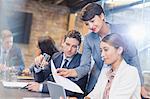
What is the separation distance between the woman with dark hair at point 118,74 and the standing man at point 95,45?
0.07 meters

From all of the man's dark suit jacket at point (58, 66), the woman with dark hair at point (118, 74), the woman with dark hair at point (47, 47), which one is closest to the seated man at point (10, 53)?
the woman with dark hair at point (47, 47)

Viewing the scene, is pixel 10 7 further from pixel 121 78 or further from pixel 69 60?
pixel 121 78

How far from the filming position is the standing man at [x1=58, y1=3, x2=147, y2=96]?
1274 millimetres

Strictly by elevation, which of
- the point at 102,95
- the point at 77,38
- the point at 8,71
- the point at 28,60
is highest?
the point at 77,38

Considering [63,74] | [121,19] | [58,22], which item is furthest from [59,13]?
[63,74]

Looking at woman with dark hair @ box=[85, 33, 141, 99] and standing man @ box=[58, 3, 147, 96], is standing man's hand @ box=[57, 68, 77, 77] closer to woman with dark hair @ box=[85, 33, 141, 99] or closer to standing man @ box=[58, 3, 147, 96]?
standing man @ box=[58, 3, 147, 96]

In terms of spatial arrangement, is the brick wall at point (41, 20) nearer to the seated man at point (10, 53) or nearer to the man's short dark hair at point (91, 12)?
the seated man at point (10, 53)

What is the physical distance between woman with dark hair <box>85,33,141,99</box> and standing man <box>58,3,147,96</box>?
7 cm

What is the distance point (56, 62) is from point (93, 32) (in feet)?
1.74

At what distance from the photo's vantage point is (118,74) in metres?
1.09

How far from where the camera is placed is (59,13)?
599 cm

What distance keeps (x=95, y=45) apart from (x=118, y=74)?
35 cm

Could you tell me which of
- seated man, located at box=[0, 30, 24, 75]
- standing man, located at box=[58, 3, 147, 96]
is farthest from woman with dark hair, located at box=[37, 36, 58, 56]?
standing man, located at box=[58, 3, 147, 96]

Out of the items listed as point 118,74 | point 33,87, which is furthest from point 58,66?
point 118,74
